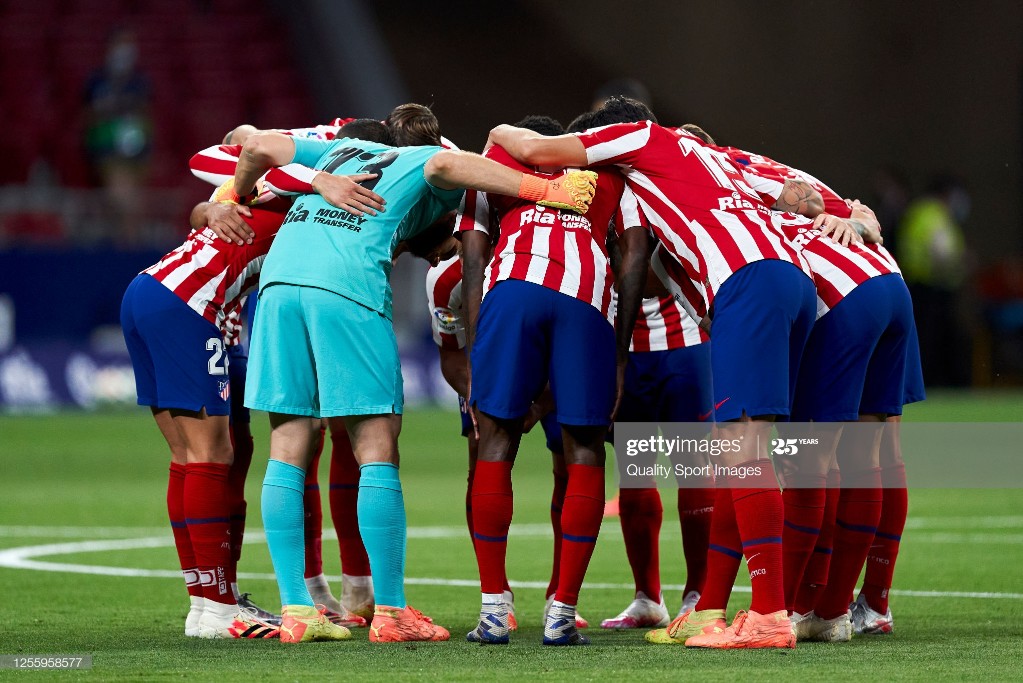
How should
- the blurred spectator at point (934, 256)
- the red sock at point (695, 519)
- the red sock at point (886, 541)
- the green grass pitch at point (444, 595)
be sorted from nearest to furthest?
1. the green grass pitch at point (444, 595)
2. the red sock at point (886, 541)
3. the red sock at point (695, 519)
4. the blurred spectator at point (934, 256)

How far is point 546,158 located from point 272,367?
1.24 meters

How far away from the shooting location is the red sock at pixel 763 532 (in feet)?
16.7

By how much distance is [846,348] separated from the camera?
5.51 metres

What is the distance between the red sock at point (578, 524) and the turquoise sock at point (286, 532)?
36.0 inches

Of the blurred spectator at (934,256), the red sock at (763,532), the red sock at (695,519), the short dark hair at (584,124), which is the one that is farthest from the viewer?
the blurred spectator at (934,256)

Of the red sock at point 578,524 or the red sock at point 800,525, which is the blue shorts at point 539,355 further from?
the red sock at point 800,525

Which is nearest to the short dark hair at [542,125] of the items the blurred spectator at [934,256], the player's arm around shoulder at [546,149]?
the player's arm around shoulder at [546,149]

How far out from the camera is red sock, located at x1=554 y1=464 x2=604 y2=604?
528 cm

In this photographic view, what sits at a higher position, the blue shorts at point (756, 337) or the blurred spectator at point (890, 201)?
the blurred spectator at point (890, 201)

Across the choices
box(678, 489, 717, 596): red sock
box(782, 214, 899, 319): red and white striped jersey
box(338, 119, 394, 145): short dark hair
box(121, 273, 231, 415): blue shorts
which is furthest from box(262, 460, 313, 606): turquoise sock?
box(782, 214, 899, 319): red and white striped jersey

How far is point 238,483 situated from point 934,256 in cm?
1434

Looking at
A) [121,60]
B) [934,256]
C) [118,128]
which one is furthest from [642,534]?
[121,60]

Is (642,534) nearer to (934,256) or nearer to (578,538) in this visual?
(578,538)

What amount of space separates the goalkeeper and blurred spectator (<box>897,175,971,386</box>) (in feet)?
46.3
